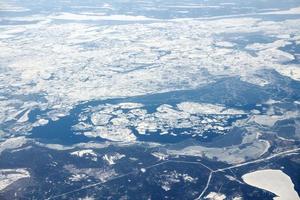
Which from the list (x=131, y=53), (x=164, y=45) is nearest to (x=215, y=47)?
(x=164, y=45)

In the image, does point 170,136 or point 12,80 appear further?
point 12,80

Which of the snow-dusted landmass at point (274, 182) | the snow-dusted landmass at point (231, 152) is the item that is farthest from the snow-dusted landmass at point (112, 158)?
the snow-dusted landmass at point (274, 182)

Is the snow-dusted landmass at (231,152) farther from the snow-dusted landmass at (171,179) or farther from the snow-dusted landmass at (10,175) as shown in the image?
the snow-dusted landmass at (10,175)

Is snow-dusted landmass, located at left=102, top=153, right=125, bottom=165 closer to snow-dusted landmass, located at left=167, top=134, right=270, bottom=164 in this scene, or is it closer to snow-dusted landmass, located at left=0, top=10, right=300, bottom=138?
snow-dusted landmass, located at left=167, top=134, right=270, bottom=164

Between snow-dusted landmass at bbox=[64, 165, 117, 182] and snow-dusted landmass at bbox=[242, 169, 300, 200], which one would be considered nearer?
snow-dusted landmass at bbox=[242, 169, 300, 200]

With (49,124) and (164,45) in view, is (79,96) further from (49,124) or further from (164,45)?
(164,45)

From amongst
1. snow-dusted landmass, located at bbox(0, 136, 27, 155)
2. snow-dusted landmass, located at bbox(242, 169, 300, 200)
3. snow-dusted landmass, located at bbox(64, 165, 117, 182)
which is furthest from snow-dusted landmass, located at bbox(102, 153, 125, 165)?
snow-dusted landmass, located at bbox(242, 169, 300, 200)
